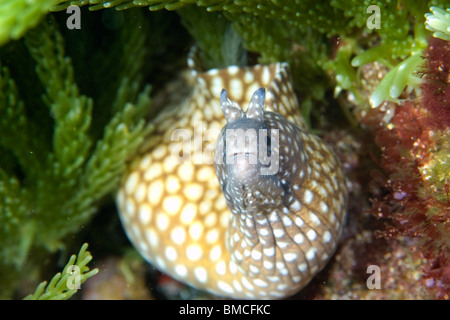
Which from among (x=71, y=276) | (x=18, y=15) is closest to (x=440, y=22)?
(x=18, y=15)

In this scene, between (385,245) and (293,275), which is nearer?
(293,275)

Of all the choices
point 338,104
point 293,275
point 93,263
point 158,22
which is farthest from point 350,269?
point 158,22

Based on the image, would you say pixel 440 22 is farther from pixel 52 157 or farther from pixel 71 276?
pixel 52 157

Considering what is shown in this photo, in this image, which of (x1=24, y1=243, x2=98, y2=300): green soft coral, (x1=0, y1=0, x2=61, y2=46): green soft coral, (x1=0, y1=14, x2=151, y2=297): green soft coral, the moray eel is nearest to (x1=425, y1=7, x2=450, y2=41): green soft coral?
the moray eel

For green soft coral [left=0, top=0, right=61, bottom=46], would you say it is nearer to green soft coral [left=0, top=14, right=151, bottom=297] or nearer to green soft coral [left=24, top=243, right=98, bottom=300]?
green soft coral [left=24, top=243, right=98, bottom=300]

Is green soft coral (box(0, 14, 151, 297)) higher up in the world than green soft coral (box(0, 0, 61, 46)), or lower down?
lower down
